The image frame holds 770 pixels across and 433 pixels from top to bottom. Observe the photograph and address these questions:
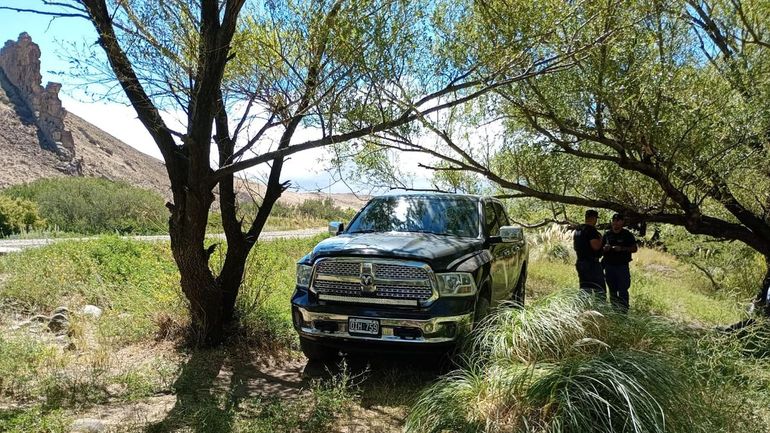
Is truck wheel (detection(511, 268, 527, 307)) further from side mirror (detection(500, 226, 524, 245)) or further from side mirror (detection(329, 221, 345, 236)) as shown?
side mirror (detection(329, 221, 345, 236))

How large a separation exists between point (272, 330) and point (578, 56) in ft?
15.9

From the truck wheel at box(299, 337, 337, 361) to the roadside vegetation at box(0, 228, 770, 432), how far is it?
0.19m

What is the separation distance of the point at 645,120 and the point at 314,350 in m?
→ 5.17

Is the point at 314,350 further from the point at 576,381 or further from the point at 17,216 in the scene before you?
the point at 17,216

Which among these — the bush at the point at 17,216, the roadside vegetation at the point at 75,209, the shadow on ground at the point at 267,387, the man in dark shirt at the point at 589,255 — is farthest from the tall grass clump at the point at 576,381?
the bush at the point at 17,216

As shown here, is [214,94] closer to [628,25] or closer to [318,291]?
[318,291]

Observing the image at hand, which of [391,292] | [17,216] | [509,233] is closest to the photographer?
[391,292]

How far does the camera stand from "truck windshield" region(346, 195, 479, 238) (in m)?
6.41

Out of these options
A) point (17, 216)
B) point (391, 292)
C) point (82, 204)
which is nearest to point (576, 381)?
point (391, 292)

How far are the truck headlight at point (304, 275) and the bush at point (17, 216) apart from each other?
2134cm

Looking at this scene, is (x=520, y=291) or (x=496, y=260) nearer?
(x=496, y=260)

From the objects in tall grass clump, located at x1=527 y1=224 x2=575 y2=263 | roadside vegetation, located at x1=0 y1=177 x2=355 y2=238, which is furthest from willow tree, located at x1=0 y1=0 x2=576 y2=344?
roadside vegetation, located at x1=0 y1=177 x2=355 y2=238

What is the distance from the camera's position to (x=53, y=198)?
3141 centimetres

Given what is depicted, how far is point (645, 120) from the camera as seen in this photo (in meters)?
7.45
